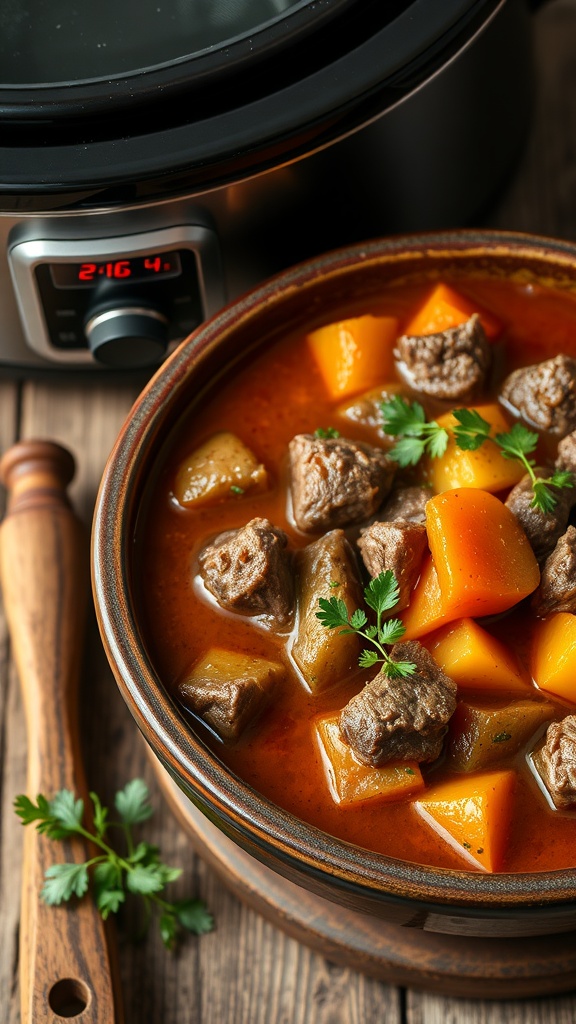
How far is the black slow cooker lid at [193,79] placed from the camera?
6.44 ft

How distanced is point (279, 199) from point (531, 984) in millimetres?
1562

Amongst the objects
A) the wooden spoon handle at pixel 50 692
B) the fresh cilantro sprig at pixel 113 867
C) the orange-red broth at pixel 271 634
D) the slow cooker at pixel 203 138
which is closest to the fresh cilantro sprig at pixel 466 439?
the orange-red broth at pixel 271 634

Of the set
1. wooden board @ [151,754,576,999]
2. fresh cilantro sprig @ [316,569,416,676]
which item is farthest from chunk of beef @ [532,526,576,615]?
wooden board @ [151,754,576,999]

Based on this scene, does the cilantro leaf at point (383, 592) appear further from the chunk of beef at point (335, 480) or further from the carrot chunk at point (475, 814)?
the carrot chunk at point (475, 814)

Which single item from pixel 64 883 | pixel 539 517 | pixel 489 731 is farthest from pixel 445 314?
pixel 64 883

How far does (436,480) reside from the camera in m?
2.11

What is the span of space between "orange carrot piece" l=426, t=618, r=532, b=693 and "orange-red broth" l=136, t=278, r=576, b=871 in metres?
0.06

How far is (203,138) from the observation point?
6.49ft

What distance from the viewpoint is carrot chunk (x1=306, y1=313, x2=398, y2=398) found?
2.21m

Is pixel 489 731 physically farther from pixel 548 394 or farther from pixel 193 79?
pixel 193 79

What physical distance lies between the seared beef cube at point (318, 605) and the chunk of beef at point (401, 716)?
75mm

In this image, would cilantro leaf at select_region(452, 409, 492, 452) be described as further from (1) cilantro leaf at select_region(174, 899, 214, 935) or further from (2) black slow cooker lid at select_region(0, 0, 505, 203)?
(1) cilantro leaf at select_region(174, 899, 214, 935)

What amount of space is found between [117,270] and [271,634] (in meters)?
0.78

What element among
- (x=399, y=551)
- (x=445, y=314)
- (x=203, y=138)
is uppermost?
(x=203, y=138)
